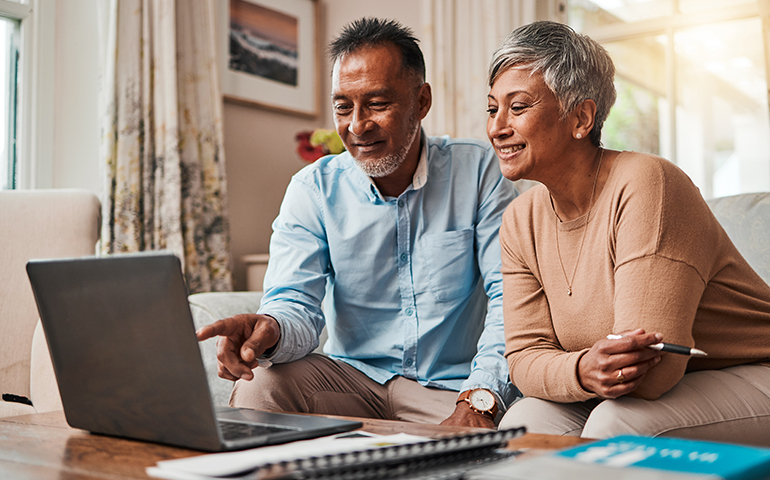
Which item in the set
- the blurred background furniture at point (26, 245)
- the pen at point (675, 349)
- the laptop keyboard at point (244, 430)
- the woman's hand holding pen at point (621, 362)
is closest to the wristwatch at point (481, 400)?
the woman's hand holding pen at point (621, 362)

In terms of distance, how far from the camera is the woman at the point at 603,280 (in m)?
0.97

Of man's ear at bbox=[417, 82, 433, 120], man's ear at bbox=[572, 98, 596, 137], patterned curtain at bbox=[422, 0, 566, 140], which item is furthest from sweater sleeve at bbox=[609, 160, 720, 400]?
patterned curtain at bbox=[422, 0, 566, 140]

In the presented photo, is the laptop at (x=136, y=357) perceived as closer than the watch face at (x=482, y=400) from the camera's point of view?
Yes

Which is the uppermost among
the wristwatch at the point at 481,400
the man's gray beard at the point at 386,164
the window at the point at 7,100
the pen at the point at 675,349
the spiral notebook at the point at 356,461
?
the window at the point at 7,100

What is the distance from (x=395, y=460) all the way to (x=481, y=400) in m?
0.67

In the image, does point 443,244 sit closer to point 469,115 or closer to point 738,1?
point 469,115

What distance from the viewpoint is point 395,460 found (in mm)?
586

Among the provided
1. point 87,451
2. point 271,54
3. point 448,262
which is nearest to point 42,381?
point 87,451

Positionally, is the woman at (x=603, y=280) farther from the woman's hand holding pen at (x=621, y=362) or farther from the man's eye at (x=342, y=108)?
the man's eye at (x=342, y=108)

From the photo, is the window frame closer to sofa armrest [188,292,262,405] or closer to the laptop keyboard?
sofa armrest [188,292,262,405]

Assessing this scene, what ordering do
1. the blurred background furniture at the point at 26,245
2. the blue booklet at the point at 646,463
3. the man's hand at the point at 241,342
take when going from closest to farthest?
the blue booklet at the point at 646,463
the man's hand at the point at 241,342
the blurred background furniture at the point at 26,245

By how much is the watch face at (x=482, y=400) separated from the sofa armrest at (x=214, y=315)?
2.15ft

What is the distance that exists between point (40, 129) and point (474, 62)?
75.0 inches

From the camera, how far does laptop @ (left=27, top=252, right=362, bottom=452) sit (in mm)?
711
